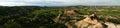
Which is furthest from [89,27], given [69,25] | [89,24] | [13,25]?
[13,25]

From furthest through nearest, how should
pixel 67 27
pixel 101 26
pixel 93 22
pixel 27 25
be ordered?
pixel 27 25 → pixel 67 27 → pixel 93 22 → pixel 101 26

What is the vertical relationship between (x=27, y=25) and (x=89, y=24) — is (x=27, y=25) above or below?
below

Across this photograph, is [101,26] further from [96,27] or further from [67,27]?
[67,27]

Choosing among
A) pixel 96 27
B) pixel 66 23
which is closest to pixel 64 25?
pixel 66 23

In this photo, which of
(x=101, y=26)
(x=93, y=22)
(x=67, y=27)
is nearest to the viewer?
(x=101, y=26)

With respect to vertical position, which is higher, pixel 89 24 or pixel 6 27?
pixel 89 24

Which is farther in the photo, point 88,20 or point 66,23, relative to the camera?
point 66,23

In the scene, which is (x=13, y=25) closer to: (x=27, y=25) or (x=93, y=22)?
(x=27, y=25)

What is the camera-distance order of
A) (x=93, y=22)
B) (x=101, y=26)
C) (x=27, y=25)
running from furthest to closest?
(x=27, y=25) → (x=93, y=22) → (x=101, y=26)

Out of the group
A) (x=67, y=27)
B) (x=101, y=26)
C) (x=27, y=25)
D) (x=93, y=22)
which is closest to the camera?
(x=101, y=26)
